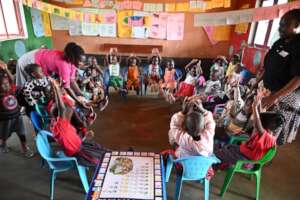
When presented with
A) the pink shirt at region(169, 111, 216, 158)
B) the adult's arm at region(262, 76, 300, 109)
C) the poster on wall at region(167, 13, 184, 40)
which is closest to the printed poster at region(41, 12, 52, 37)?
the poster on wall at region(167, 13, 184, 40)

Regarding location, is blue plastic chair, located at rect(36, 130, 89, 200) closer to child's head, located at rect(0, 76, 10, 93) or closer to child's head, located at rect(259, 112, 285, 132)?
child's head, located at rect(0, 76, 10, 93)

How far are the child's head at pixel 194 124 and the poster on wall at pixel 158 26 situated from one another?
422 cm

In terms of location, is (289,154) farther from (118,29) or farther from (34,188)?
(118,29)

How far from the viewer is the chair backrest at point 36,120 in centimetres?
211

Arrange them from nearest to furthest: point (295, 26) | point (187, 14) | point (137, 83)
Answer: point (295, 26)
point (137, 83)
point (187, 14)

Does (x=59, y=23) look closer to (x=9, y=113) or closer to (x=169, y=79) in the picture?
(x=169, y=79)

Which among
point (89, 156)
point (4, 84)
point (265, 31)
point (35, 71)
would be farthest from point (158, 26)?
point (89, 156)

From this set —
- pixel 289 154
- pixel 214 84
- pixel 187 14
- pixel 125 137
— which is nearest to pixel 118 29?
pixel 187 14

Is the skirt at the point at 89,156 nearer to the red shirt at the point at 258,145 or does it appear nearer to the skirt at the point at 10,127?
the skirt at the point at 10,127

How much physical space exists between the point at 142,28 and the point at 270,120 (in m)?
4.31

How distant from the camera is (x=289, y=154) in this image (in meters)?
2.63

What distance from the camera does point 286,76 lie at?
6.20ft

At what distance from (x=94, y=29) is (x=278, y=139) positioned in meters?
4.83

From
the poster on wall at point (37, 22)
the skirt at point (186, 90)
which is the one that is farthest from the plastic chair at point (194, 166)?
the poster on wall at point (37, 22)
